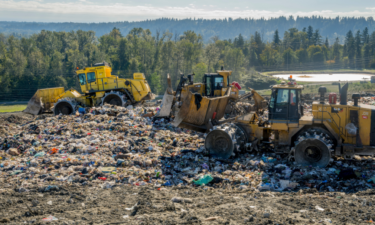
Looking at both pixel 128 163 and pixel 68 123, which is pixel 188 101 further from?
pixel 68 123

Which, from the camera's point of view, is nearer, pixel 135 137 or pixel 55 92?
pixel 135 137

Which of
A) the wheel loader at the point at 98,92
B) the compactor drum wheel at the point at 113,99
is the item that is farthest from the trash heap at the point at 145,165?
the wheel loader at the point at 98,92

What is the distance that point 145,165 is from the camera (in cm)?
850

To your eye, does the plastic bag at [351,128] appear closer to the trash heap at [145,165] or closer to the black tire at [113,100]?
the trash heap at [145,165]

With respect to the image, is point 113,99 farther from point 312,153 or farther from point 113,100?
point 312,153

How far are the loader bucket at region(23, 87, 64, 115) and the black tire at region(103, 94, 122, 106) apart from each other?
2.70 m

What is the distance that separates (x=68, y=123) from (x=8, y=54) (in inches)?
1785

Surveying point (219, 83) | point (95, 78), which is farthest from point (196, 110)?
point (95, 78)

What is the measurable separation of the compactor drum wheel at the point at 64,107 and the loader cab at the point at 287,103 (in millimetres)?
10902

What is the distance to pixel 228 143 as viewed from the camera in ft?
28.9

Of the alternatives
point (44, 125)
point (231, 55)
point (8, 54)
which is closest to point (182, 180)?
point (44, 125)

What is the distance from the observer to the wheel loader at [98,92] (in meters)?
16.3

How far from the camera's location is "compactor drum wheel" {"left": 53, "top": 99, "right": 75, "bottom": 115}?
15797 millimetres

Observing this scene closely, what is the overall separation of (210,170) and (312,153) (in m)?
2.59
